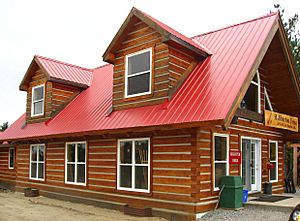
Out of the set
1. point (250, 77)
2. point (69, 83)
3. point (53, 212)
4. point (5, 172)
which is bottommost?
point (53, 212)

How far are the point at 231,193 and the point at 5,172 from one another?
1497 centimetres

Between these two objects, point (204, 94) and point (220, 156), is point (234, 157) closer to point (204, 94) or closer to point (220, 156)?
point (220, 156)

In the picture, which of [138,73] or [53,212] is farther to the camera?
[138,73]

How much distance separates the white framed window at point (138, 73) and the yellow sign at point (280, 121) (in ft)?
14.8

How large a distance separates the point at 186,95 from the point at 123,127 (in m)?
2.19

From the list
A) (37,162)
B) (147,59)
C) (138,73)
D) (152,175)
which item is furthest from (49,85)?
(152,175)

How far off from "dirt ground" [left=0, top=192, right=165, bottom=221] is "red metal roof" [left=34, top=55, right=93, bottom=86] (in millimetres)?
5975

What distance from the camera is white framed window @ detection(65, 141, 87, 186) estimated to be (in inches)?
562

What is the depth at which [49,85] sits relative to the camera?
17.6 meters

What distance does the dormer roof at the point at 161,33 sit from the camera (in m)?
11.6

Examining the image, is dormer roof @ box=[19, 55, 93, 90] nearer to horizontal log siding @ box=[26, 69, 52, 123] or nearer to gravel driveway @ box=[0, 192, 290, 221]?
Result: horizontal log siding @ box=[26, 69, 52, 123]

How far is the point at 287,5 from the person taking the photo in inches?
1037

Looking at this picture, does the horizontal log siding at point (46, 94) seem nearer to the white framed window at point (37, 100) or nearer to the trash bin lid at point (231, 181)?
the white framed window at point (37, 100)

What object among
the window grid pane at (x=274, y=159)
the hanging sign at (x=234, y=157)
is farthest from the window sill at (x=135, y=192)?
the window grid pane at (x=274, y=159)
